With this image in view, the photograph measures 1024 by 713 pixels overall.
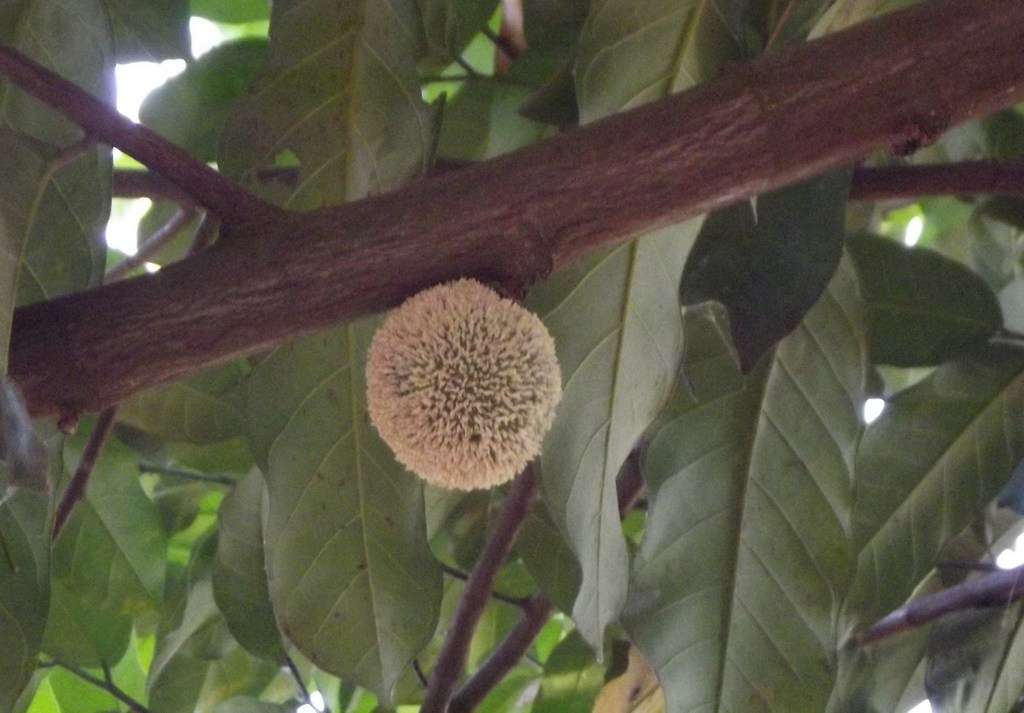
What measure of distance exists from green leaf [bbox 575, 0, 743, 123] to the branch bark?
168 mm

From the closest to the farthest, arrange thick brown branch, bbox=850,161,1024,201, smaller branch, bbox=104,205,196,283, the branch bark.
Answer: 1. the branch bark
2. thick brown branch, bbox=850,161,1024,201
3. smaller branch, bbox=104,205,196,283

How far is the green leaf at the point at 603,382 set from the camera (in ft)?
2.69

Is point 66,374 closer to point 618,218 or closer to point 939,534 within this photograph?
point 618,218

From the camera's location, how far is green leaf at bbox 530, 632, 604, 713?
1220mm

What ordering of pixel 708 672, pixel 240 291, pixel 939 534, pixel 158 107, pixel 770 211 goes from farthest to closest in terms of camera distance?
pixel 158 107, pixel 939 534, pixel 708 672, pixel 770 211, pixel 240 291

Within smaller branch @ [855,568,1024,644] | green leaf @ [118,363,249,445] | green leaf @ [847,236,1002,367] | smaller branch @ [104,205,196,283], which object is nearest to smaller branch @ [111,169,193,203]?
smaller branch @ [104,205,196,283]

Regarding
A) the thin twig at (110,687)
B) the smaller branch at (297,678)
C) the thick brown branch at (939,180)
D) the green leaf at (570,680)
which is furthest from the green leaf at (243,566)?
the thick brown branch at (939,180)

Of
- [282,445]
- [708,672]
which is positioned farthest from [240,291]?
[708,672]

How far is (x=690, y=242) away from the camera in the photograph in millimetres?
812

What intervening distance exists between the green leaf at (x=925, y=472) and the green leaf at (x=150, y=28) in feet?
2.14

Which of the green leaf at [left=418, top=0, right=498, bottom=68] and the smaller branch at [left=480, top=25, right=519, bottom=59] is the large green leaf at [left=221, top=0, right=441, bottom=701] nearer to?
the green leaf at [left=418, top=0, right=498, bottom=68]

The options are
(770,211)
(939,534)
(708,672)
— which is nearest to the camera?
(770,211)

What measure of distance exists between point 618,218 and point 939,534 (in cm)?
53

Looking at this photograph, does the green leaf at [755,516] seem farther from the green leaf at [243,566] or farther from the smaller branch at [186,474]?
the smaller branch at [186,474]
